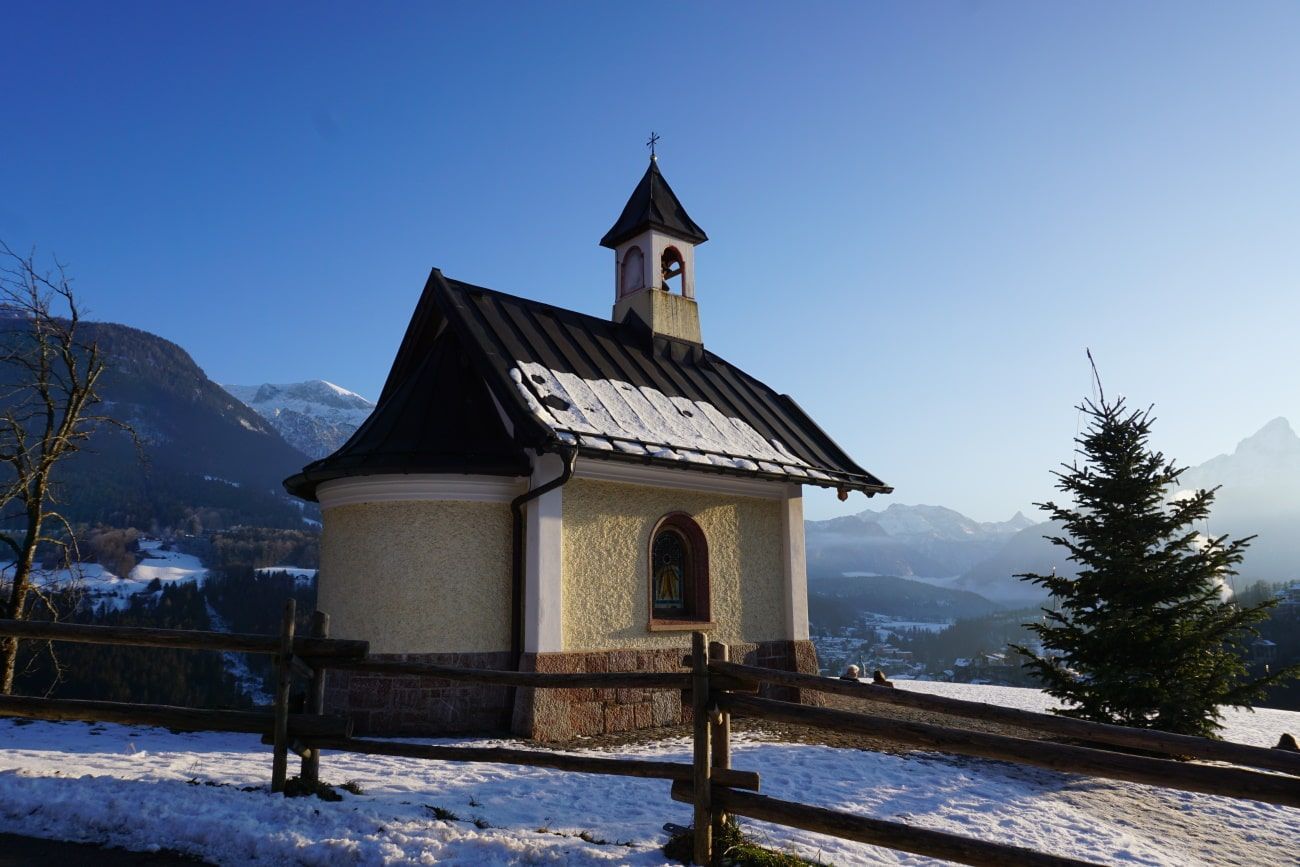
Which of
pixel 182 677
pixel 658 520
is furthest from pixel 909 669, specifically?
pixel 658 520

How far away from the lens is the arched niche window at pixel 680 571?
11.8 meters

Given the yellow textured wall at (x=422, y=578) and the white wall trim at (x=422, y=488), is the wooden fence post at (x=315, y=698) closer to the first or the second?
the yellow textured wall at (x=422, y=578)

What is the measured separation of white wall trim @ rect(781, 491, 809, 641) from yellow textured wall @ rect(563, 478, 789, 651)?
4.0 inches

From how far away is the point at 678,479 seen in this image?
11.7 metres

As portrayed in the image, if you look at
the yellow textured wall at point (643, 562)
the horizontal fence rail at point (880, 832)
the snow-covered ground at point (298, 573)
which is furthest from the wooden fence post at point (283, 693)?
the snow-covered ground at point (298, 573)

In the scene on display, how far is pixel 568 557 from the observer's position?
10.6 m

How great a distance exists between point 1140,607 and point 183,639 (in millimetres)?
11377

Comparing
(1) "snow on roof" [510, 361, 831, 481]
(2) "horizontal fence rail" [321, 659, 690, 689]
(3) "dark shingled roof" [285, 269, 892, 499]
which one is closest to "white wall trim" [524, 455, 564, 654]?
(3) "dark shingled roof" [285, 269, 892, 499]

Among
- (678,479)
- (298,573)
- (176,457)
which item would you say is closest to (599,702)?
(678,479)

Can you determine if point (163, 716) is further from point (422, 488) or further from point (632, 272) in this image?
point (632, 272)

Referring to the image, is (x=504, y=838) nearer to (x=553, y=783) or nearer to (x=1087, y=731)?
(x=553, y=783)

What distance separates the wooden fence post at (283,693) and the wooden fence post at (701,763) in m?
2.89

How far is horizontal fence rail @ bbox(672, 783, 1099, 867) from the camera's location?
178 inches

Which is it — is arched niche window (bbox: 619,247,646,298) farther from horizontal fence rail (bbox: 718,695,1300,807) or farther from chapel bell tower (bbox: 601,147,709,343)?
horizontal fence rail (bbox: 718,695,1300,807)
